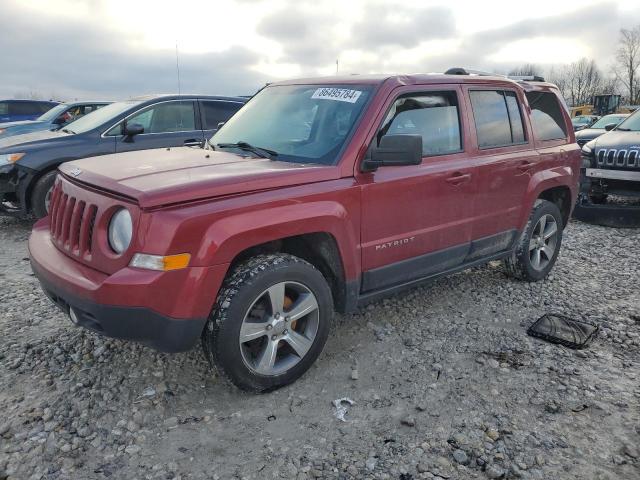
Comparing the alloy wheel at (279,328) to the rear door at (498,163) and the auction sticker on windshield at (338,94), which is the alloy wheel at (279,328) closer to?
the auction sticker on windshield at (338,94)

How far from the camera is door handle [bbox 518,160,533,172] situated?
442cm

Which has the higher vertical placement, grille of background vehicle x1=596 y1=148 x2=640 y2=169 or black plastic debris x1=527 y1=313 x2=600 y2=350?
grille of background vehicle x1=596 y1=148 x2=640 y2=169

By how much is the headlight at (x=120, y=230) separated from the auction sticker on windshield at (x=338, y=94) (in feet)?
5.51

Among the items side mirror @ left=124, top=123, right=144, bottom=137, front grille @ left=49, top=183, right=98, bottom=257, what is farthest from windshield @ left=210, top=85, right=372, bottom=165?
side mirror @ left=124, top=123, right=144, bottom=137

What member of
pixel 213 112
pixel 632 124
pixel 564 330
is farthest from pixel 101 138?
pixel 632 124

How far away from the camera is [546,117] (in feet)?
16.3

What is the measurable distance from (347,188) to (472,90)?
1617mm

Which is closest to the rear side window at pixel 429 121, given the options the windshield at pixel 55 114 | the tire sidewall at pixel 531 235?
the tire sidewall at pixel 531 235

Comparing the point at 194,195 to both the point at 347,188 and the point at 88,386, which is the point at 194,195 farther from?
the point at 88,386

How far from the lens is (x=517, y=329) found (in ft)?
13.3

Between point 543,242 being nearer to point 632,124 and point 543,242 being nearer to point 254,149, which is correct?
point 254,149

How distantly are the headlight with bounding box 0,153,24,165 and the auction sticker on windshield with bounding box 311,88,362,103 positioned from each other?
4381 millimetres

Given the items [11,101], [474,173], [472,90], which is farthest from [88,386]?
[11,101]

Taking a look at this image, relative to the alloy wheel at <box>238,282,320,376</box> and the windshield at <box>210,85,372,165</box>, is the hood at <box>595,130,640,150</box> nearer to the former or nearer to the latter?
the windshield at <box>210,85,372,165</box>
